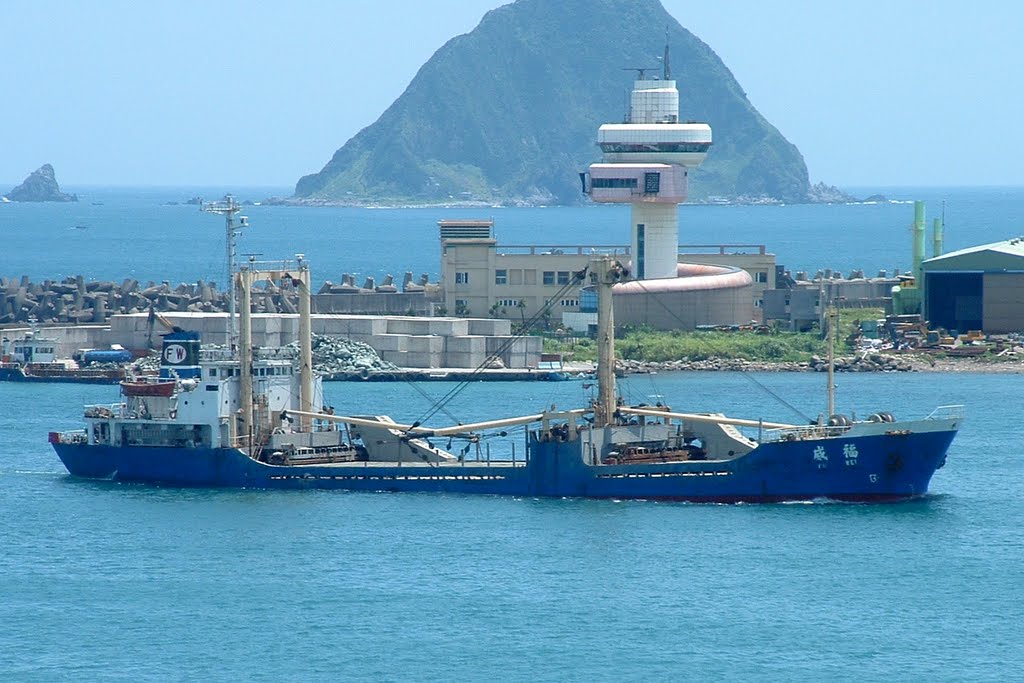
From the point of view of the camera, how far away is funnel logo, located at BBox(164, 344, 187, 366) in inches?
1866

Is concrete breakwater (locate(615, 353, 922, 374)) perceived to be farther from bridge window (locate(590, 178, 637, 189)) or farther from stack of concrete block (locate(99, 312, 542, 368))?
bridge window (locate(590, 178, 637, 189))

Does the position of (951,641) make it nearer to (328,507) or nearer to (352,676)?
(352,676)

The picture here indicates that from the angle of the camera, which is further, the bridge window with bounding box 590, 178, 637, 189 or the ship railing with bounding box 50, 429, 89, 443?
the bridge window with bounding box 590, 178, 637, 189

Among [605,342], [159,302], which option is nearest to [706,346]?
[159,302]

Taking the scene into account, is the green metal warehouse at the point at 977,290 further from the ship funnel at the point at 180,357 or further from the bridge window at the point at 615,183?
the ship funnel at the point at 180,357

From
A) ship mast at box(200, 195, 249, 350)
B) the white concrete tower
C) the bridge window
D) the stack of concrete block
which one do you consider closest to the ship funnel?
ship mast at box(200, 195, 249, 350)

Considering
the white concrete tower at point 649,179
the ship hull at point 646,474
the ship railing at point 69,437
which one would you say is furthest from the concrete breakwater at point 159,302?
the ship hull at point 646,474

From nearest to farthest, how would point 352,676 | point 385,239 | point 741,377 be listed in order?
point 352,676, point 741,377, point 385,239

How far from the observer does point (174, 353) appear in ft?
156

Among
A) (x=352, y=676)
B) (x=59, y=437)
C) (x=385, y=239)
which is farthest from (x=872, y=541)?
(x=385, y=239)

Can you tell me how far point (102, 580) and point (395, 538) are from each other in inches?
241

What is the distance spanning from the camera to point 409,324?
243 ft

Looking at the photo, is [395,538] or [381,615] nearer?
[381,615]

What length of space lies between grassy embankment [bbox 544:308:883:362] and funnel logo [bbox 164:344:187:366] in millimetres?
27721
